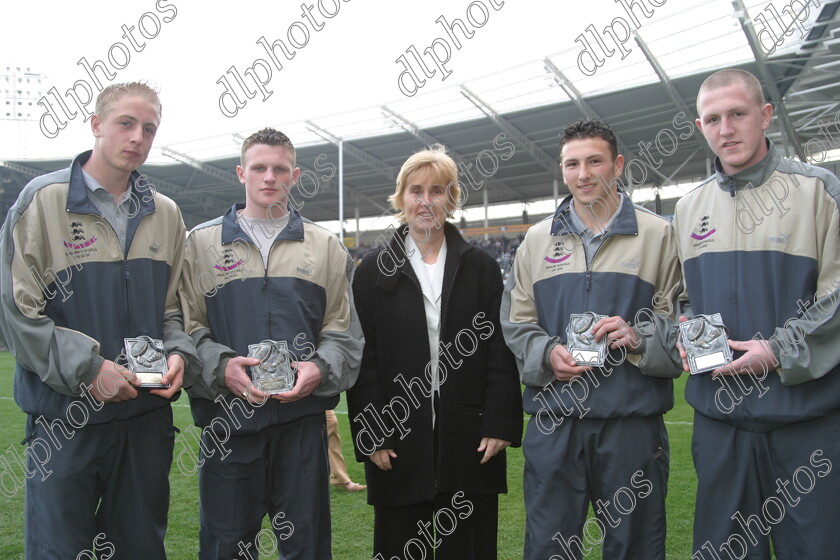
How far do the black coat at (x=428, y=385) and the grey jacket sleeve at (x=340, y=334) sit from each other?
7 cm

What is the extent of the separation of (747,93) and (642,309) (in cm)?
99

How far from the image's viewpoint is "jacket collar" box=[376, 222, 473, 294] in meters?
3.19

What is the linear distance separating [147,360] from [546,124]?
81.5 feet

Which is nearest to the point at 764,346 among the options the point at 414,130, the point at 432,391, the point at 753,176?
the point at 753,176

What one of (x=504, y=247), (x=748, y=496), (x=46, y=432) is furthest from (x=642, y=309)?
(x=504, y=247)

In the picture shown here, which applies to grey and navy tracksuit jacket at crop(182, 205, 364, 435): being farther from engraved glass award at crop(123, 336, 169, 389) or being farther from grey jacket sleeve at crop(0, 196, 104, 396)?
grey jacket sleeve at crop(0, 196, 104, 396)

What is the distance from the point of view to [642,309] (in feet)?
9.63

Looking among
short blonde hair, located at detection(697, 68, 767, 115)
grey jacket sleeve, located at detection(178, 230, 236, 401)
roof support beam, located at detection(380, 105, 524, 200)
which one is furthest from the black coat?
roof support beam, located at detection(380, 105, 524, 200)

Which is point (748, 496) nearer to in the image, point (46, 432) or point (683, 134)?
point (46, 432)

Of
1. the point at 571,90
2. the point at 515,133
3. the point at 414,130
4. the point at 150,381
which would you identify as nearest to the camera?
the point at 150,381

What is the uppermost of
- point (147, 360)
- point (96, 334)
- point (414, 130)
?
point (414, 130)

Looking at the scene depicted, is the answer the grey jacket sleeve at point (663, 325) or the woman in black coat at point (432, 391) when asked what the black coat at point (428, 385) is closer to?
the woman in black coat at point (432, 391)

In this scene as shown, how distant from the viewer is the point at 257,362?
2.87 metres

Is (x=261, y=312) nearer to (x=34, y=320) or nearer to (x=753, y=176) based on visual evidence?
(x=34, y=320)
